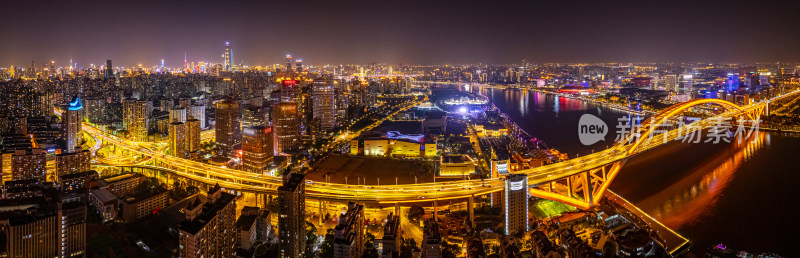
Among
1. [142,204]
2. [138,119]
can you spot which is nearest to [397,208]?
[142,204]

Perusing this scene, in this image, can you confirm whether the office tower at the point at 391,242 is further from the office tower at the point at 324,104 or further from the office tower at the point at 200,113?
the office tower at the point at 200,113

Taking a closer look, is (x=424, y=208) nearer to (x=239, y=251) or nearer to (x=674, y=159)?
(x=239, y=251)

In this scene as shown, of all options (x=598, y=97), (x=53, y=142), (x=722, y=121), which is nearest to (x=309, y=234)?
(x=53, y=142)

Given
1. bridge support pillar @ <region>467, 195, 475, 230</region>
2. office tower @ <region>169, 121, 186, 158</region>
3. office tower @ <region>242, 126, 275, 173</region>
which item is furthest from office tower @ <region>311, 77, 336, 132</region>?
bridge support pillar @ <region>467, 195, 475, 230</region>

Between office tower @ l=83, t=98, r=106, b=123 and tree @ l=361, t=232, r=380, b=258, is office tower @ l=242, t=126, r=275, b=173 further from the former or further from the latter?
office tower @ l=83, t=98, r=106, b=123

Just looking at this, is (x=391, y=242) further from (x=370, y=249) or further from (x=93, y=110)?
(x=93, y=110)

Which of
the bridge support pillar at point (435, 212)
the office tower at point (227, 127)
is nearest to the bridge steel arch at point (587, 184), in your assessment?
the bridge support pillar at point (435, 212)
